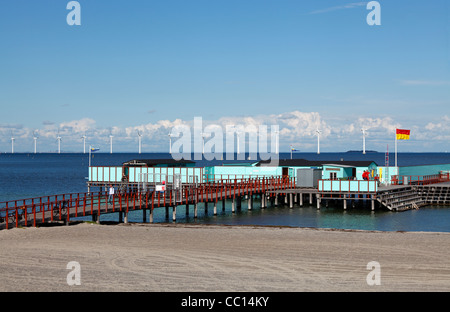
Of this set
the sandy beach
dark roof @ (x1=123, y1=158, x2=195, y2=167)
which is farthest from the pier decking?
the sandy beach

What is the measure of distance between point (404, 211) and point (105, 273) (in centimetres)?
3759

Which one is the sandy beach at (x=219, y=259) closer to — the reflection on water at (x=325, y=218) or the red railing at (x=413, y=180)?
the reflection on water at (x=325, y=218)

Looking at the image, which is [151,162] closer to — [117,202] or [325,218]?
[117,202]

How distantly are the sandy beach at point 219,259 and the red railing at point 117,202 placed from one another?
1350 millimetres

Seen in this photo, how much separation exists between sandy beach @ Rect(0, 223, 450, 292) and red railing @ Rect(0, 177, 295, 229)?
53.1 inches

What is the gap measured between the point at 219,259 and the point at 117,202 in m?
20.5

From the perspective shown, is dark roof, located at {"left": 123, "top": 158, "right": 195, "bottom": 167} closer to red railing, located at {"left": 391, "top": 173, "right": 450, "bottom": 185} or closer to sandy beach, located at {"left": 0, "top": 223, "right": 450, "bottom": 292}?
red railing, located at {"left": 391, "top": 173, "right": 450, "bottom": 185}

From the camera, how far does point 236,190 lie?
5272 centimetres

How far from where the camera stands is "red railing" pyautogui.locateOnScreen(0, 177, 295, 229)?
30.4m

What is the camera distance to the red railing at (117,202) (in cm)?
3044

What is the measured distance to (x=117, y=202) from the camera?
4066 cm
